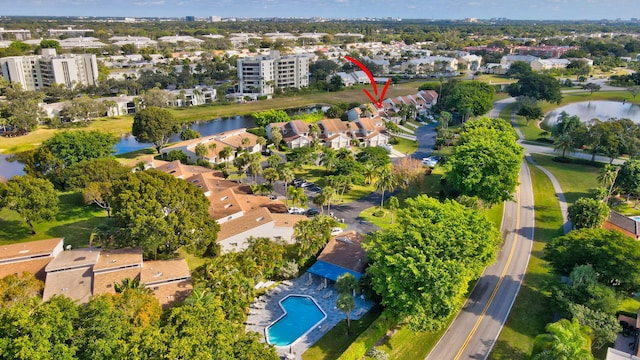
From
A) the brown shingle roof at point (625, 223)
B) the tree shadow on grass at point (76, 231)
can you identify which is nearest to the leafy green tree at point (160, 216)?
the tree shadow on grass at point (76, 231)

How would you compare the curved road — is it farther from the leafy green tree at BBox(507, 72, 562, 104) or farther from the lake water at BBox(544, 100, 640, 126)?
the leafy green tree at BBox(507, 72, 562, 104)

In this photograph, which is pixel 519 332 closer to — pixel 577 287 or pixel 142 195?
pixel 577 287

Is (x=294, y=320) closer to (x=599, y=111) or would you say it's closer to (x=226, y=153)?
(x=226, y=153)

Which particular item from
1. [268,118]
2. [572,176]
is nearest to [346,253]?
[572,176]

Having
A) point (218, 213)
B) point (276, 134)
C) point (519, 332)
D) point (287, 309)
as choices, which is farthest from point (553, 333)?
point (276, 134)

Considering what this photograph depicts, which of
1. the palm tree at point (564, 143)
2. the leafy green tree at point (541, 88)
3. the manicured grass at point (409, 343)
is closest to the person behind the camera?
the manicured grass at point (409, 343)

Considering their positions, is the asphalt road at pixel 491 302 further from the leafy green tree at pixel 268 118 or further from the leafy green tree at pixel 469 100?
the leafy green tree at pixel 268 118
